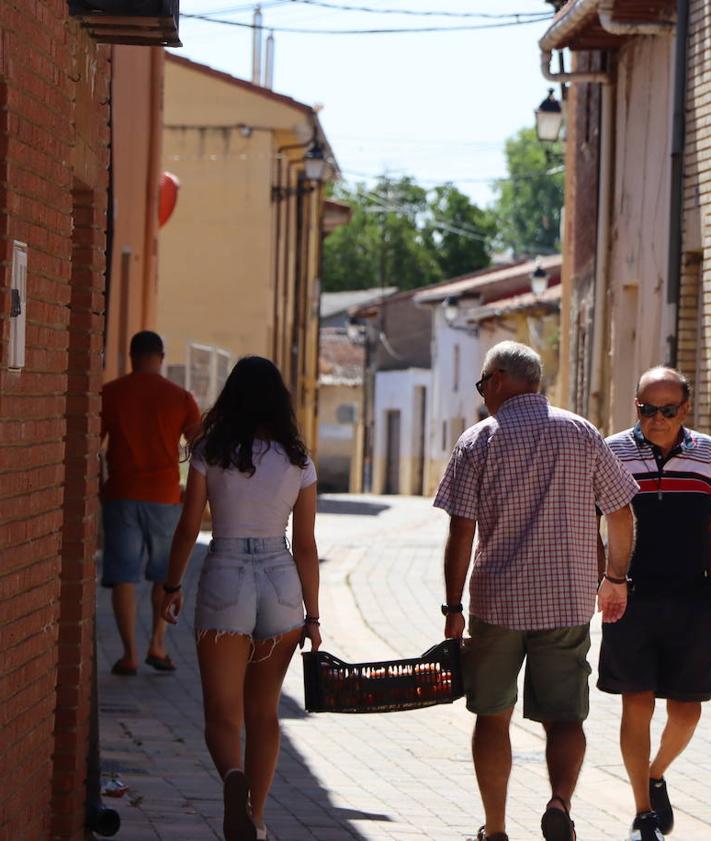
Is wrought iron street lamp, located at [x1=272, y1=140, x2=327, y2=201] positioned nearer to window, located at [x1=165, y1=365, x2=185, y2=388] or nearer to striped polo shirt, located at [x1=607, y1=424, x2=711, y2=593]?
window, located at [x1=165, y1=365, x2=185, y2=388]

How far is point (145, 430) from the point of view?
10.3 metres

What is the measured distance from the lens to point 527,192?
8712cm

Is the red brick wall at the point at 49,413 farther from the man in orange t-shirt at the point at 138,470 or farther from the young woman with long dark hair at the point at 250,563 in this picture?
the man in orange t-shirt at the point at 138,470

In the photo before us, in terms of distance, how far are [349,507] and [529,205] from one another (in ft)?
182

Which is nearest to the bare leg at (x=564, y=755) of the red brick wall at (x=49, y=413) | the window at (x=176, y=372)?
the red brick wall at (x=49, y=413)

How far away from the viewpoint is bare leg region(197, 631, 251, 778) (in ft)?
20.2

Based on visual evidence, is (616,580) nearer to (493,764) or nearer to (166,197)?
(493,764)

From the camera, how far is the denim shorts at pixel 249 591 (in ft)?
20.2

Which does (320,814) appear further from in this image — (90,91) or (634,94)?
(634,94)

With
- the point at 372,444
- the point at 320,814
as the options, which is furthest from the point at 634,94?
the point at 372,444

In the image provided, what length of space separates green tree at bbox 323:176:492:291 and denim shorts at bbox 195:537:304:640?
71886 millimetres

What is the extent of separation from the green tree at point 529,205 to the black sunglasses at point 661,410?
3127 inches

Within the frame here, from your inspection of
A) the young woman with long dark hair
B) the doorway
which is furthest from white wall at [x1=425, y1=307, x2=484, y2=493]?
the young woman with long dark hair

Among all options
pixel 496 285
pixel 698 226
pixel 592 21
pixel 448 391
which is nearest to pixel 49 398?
pixel 698 226
